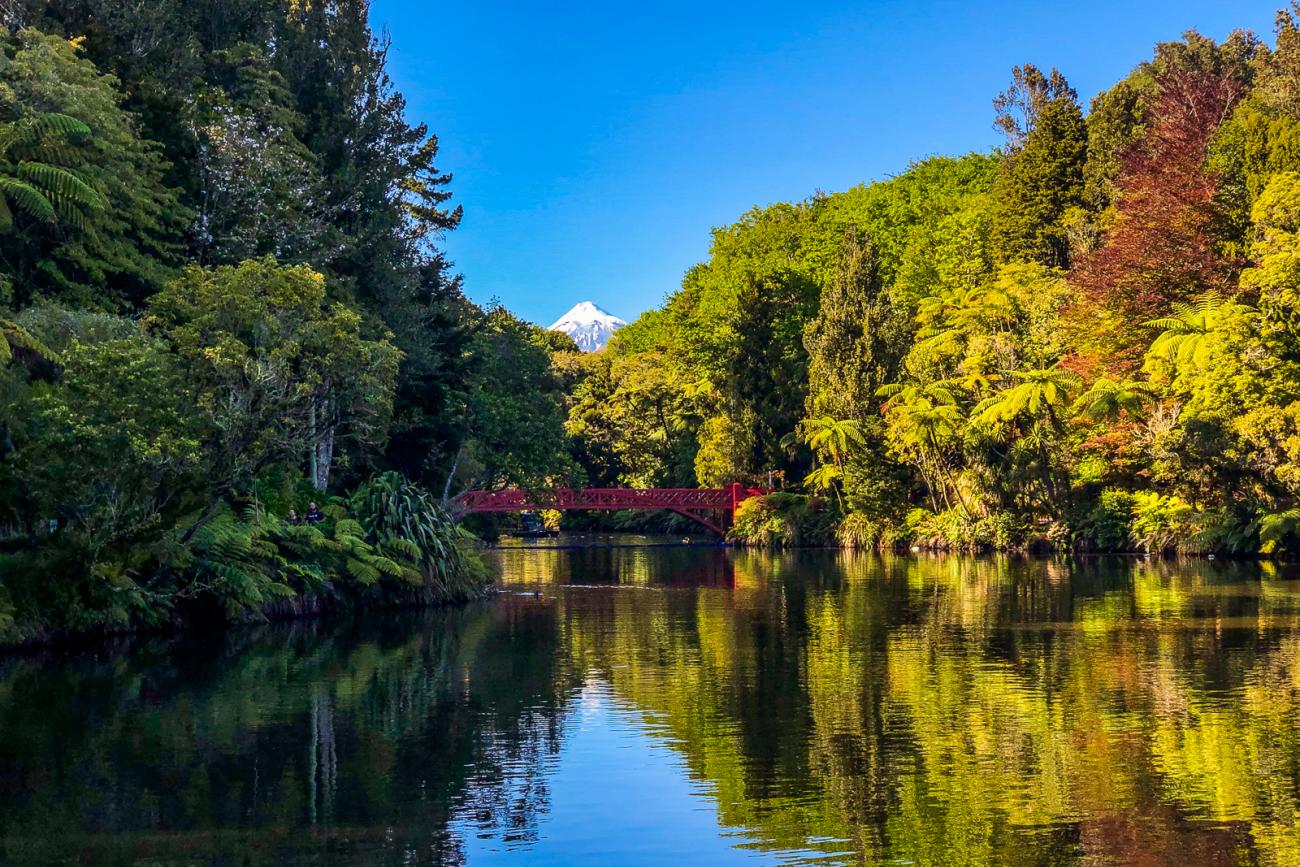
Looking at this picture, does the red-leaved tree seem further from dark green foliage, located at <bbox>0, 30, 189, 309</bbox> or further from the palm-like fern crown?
the palm-like fern crown

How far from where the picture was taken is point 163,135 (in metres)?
31.8

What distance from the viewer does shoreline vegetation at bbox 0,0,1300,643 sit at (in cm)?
2314

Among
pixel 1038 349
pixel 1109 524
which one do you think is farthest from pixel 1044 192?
pixel 1109 524

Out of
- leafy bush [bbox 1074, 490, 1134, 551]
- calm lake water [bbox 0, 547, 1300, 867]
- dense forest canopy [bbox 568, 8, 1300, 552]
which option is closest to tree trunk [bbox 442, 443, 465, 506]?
calm lake water [bbox 0, 547, 1300, 867]

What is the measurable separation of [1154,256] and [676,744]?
4008 cm

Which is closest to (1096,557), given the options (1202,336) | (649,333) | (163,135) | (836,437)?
(1202,336)

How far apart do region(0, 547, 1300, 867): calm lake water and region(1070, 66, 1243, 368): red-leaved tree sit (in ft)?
82.7

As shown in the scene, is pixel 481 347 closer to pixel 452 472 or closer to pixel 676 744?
pixel 452 472

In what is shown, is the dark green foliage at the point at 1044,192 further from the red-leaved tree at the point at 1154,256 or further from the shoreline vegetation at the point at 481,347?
the red-leaved tree at the point at 1154,256

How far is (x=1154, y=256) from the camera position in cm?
4816

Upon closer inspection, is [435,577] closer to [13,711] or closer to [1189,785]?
[13,711]

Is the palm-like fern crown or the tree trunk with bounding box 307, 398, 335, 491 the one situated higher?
Result: the palm-like fern crown

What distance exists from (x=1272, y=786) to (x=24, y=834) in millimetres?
9817

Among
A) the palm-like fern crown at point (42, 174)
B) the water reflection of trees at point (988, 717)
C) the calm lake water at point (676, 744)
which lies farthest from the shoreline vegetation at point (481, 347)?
the water reflection of trees at point (988, 717)
